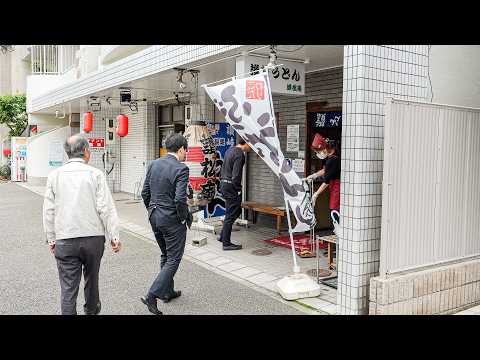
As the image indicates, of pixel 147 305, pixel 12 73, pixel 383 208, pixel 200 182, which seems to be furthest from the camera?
pixel 12 73

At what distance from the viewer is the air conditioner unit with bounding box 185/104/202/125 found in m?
10.4

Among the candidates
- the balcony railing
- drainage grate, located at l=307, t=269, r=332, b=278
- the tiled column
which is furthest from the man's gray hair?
the balcony railing

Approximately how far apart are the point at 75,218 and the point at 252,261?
3825 mm

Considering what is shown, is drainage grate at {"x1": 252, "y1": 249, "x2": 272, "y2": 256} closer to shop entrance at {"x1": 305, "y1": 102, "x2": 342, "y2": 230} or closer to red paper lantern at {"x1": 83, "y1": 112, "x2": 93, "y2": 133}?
shop entrance at {"x1": 305, "y1": 102, "x2": 342, "y2": 230}

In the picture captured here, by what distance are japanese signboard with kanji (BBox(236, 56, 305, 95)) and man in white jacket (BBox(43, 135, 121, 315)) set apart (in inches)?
136

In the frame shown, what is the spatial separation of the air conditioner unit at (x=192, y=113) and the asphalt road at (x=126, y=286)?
3.02m

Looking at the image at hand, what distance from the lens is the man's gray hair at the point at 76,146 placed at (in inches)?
170

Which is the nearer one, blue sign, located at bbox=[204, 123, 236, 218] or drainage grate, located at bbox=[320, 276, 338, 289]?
drainage grate, located at bbox=[320, 276, 338, 289]

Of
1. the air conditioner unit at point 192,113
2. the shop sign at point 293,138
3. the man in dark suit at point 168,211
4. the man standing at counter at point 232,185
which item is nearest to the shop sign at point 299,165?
the shop sign at point 293,138

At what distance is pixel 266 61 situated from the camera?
7.42 m

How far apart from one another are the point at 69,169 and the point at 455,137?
14.0 feet

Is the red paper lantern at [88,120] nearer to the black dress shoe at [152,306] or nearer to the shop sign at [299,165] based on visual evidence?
the shop sign at [299,165]

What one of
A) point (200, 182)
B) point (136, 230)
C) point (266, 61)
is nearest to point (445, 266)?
point (266, 61)

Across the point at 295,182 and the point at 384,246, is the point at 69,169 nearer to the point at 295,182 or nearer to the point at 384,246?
the point at 295,182
